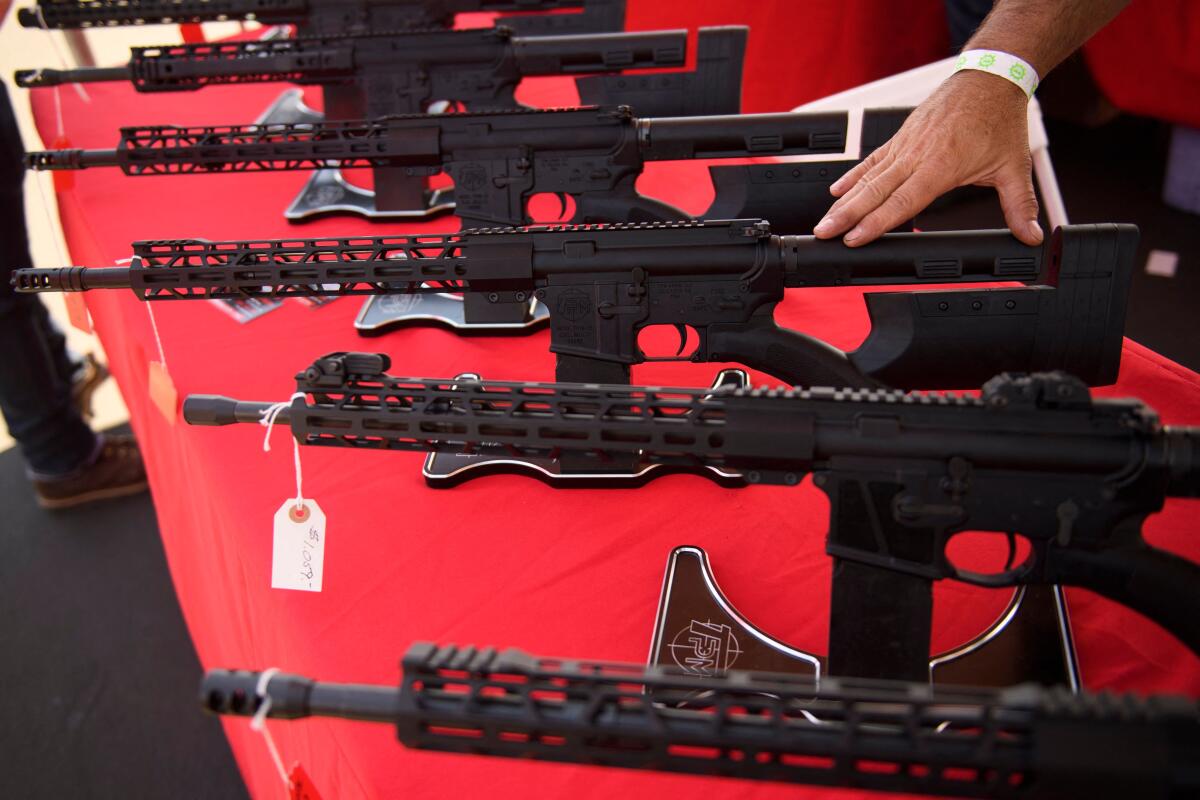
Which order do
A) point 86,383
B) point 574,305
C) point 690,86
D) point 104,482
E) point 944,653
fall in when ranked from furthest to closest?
1. point 86,383
2. point 104,482
3. point 690,86
4. point 574,305
5. point 944,653

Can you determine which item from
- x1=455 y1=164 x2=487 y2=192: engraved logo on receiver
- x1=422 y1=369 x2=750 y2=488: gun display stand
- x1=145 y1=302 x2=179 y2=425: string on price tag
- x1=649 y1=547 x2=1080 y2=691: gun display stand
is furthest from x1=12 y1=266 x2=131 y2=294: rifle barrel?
x1=649 y1=547 x2=1080 y2=691: gun display stand

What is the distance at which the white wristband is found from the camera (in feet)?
5.36

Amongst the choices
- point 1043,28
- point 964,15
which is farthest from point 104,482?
point 964,15

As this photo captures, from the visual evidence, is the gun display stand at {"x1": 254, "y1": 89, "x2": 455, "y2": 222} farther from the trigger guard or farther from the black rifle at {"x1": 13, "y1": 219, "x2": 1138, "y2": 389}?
the trigger guard

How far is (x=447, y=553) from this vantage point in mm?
1582

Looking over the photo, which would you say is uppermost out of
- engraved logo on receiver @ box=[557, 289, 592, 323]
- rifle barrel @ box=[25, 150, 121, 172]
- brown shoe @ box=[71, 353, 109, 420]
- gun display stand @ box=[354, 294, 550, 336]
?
rifle barrel @ box=[25, 150, 121, 172]

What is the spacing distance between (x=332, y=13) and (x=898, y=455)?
8.71 feet

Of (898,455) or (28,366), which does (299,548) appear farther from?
(28,366)

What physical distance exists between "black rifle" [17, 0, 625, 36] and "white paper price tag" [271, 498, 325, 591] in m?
2.04

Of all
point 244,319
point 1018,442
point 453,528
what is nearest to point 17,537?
point 244,319

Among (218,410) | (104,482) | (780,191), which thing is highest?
(780,191)

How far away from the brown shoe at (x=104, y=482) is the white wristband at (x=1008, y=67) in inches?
120

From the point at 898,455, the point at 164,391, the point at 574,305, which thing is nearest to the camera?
the point at 898,455

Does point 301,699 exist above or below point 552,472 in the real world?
above
